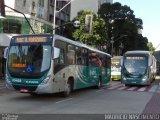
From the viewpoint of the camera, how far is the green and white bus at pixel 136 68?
31.7m

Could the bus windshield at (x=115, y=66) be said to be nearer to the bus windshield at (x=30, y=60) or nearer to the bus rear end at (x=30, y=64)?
the bus rear end at (x=30, y=64)

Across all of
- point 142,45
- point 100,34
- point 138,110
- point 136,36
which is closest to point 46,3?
point 100,34

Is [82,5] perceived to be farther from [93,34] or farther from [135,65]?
[135,65]

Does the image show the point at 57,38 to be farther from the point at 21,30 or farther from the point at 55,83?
the point at 21,30

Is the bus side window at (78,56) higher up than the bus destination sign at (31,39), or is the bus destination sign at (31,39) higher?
the bus destination sign at (31,39)

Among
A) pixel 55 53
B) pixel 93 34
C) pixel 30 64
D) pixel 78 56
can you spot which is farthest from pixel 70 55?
pixel 93 34

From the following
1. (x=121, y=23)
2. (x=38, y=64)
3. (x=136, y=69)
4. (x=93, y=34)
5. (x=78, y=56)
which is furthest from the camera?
(x=121, y=23)

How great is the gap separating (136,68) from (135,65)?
10.6 inches

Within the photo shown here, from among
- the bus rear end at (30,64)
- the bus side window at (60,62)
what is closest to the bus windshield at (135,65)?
the bus side window at (60,62)

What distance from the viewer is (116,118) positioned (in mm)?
12664

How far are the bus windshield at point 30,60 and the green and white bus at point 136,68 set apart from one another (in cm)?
1578

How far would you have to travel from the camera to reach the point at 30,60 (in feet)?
56.0

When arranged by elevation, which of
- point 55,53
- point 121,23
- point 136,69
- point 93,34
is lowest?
point 136,69

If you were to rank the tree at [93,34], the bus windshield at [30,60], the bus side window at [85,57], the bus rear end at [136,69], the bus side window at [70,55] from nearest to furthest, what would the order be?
1. the bus windshield at [30,60]
2. the bus side window at [70,55]
3. the bus side window at [85,57]
4. the bus rear end at [136,69]
5. the tree at [93,34]
